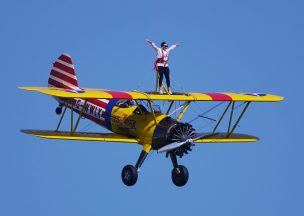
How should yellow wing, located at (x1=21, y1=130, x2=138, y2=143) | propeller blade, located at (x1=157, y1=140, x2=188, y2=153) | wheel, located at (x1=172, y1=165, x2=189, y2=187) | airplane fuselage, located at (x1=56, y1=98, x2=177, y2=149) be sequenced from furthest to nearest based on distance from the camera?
1. wheel, located at (x1=172, y1=165, x2=189, y2=187)
2. airplane fuselage, located at (x1=56, y1=98, x2=177, y2=149)
3. yellow wing, located at (x1=21, y1=130, x2=138, y2=143)
4. propeller blade, located at (x1=157, y1=140, x2=188, y2=153)

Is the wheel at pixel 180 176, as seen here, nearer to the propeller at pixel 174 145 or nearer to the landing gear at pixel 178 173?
the landing gear at pixel 178 173

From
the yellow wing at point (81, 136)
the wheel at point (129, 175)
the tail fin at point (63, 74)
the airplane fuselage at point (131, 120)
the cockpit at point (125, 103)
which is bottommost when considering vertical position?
the wheel at point (129, 175)

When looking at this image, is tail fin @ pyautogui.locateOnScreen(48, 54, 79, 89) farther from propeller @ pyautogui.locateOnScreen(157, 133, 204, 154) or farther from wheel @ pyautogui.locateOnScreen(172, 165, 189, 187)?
propeller @ pyautogui.locateOnScreen(157, 133, 204, 154)

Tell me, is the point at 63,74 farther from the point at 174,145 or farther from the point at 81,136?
the point at 174,145

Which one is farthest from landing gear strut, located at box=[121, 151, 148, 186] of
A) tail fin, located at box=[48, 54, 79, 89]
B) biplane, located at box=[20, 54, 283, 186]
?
tail fin, located at box=[48, 54, 79, 89]

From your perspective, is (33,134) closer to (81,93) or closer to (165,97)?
(81,93)

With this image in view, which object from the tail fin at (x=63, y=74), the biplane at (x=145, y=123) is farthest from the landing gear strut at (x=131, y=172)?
the tail fin at (x=63, y=74)

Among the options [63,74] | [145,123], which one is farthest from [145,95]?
[63,74]

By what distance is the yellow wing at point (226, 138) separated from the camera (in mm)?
31973

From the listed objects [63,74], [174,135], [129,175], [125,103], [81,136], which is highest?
[63,74]

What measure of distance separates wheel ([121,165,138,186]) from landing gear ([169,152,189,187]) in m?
1.45

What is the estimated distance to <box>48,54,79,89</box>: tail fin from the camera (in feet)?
120

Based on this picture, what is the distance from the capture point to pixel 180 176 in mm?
30750

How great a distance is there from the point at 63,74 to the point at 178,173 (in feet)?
26.9
